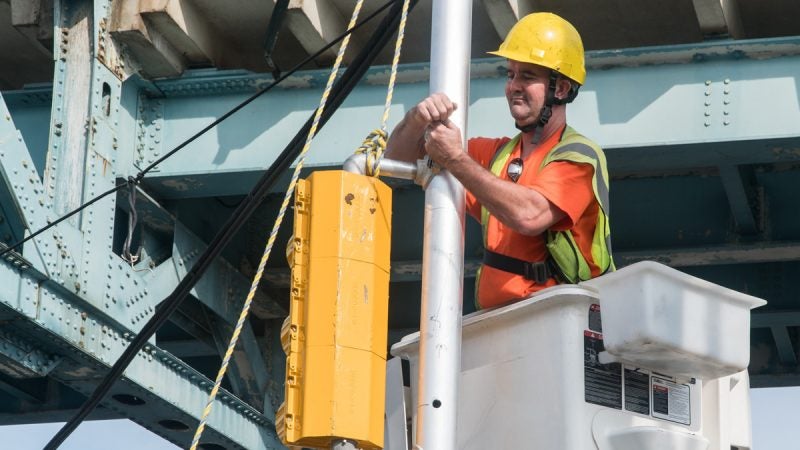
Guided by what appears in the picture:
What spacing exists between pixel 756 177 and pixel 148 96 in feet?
14.5

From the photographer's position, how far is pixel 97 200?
34.2 feet

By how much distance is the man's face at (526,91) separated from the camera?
7.27m

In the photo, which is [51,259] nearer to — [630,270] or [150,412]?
[150,412]

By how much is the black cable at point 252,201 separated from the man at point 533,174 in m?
0.95

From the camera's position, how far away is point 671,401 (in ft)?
21.5

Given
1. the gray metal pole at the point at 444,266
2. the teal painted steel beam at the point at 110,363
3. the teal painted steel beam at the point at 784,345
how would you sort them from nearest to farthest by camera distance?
the gray metal pole at the point at 444,266
the teal painted steel beam at the point at 110,363
the teal painted steel beam at the point at 784,345

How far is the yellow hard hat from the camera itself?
23.9 feet

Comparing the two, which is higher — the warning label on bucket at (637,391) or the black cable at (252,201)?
the black cable at (252,201)

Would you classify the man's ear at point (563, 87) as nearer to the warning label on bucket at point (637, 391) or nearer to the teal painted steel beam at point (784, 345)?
the warning label on bucket at point (637, 391)

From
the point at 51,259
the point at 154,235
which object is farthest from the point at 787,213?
the point at 51,259

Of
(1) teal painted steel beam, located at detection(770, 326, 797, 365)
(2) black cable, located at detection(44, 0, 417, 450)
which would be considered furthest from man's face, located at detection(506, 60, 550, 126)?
(1) teal painted steel beam, located at detection(770, 326, 797, 365)

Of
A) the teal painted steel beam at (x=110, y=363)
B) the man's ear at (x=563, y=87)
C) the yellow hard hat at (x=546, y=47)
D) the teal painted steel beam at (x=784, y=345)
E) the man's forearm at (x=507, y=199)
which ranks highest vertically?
the teal painted steel beam at (x=784, y=345)

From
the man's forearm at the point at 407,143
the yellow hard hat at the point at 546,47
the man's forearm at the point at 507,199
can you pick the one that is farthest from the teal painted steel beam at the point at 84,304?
the man's forearm at the point at 507,199

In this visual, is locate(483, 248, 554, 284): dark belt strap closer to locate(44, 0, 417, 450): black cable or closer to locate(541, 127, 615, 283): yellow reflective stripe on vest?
locate(541, 127, 615, 283): yellow reflective stripe on vest
